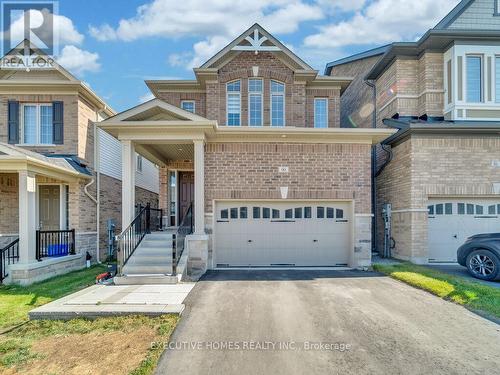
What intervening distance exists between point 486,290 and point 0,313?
32.0ft

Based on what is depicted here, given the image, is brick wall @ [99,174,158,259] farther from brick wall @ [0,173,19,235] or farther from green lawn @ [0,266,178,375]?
green lawn @ [0,266,178,375]

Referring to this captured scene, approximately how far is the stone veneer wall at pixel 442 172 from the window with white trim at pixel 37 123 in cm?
1269

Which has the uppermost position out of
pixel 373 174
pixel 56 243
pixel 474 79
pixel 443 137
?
pixel 474 79

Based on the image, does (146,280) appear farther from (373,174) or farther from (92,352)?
(373,174)

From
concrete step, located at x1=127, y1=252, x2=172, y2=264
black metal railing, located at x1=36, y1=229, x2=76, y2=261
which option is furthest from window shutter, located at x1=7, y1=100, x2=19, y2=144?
concrete step, located at x1=127, y1=252, x2=172, y2=264

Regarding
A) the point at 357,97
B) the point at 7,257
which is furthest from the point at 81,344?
the point at 357,97

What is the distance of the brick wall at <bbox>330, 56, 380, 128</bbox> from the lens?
14734mm

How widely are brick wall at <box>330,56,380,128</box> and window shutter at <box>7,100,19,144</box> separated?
1413cm

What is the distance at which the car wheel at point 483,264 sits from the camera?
7.81 meters

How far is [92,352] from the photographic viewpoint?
13.9ft

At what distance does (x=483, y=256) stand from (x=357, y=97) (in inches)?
404

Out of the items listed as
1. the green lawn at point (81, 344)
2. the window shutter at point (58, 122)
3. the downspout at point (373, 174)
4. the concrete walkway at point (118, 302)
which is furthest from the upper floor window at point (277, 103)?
the green lawn at point (81, 344)

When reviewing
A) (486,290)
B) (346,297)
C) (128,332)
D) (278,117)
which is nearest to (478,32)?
(278,117)

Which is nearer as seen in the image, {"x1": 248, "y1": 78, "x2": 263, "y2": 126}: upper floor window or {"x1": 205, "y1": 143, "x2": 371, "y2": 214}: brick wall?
{"x1": 205, "y1": 143, "x2": 371, "y2": 214}: brick wall
